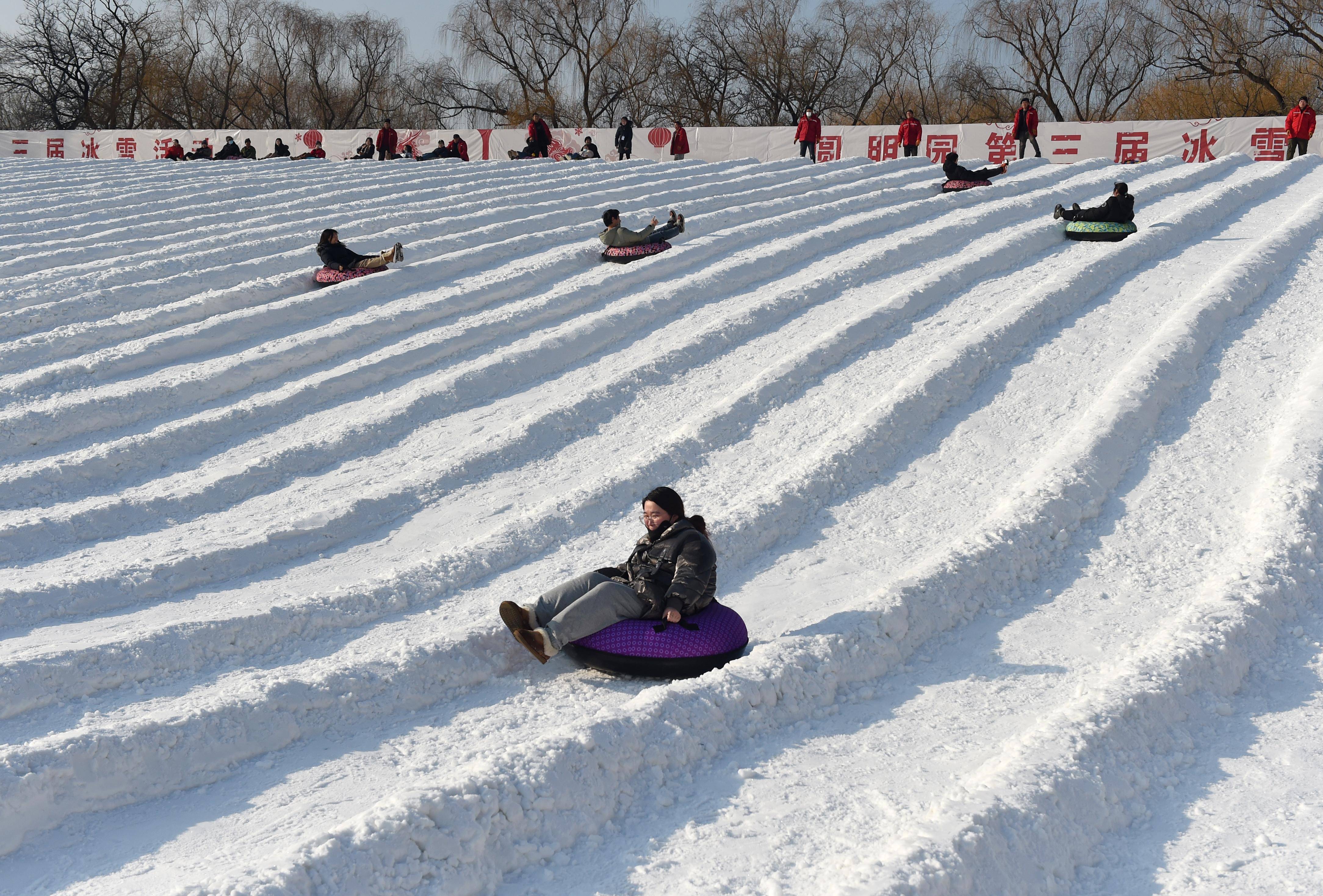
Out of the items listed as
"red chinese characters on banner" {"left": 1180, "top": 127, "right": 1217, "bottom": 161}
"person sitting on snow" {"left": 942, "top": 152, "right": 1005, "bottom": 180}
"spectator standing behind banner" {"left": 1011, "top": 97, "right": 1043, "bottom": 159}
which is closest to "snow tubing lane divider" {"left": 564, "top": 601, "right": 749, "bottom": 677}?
"person sitting on snow" {"left": 942, "top": 152, "right": 1005, "bottom": 180}

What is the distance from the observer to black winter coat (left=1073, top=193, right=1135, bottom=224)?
8.91 metres

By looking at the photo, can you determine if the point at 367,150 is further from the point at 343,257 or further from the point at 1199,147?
the point at 1199,147

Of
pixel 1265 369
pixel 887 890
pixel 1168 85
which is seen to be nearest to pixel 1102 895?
pixel 887 890

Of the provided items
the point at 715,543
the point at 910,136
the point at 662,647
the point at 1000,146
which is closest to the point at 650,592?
the point at 662,647

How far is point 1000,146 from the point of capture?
634 inches

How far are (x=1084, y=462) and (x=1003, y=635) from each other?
4.98 feet

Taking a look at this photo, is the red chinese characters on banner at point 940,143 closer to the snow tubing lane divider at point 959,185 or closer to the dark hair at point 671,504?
the snow tubing lane divider at point 959,185

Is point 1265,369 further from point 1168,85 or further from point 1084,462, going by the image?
point 1168,85

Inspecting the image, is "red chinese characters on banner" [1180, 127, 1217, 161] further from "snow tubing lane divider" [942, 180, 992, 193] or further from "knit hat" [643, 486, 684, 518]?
"knit hat" [643, 486, 684, 518]

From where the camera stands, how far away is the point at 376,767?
3.14m

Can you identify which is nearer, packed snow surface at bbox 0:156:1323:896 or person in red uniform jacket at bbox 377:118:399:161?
packed snow surface at bbox 0:156:1323:896

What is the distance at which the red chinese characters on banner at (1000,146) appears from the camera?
15.9 metres

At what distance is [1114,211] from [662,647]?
7112 millimetres

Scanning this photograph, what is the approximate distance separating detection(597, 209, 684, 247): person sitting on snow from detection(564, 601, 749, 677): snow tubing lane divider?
239 inches
